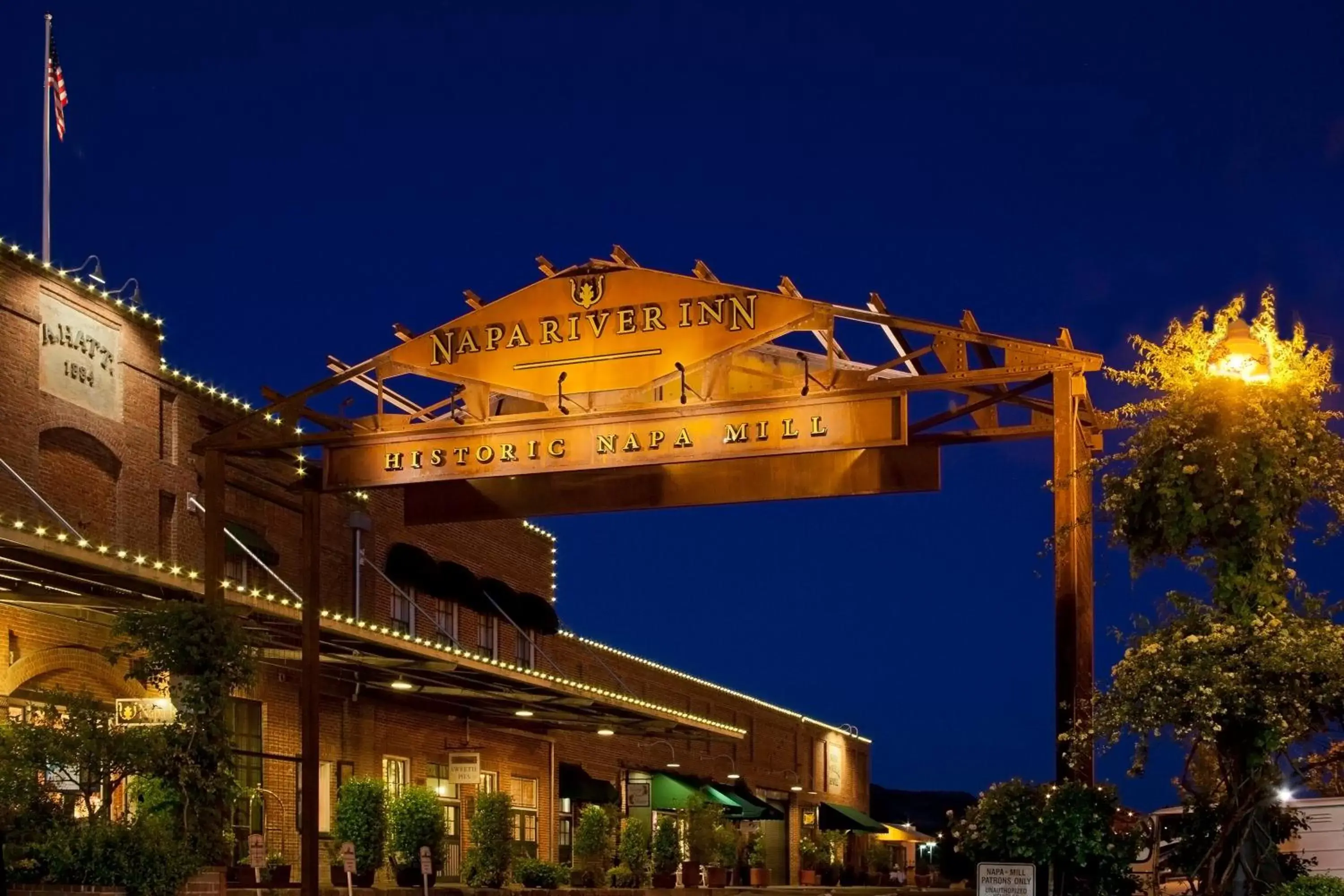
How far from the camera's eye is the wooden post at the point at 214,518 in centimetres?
2111

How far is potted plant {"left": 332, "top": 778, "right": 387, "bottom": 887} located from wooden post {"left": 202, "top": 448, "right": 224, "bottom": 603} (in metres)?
8.53

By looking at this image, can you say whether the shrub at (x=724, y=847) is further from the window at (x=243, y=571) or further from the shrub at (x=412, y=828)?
the window at (x=243, y=571)

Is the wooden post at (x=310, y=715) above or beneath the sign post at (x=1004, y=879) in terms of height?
above

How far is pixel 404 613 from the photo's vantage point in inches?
1380

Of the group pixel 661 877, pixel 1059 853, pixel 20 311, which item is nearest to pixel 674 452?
pixel 1059 853

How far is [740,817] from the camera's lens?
156 feet

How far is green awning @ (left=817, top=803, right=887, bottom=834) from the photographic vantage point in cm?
6012

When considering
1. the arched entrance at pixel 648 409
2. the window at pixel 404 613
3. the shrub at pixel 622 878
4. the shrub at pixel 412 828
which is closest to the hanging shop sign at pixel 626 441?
the arched entrance at pixel 648 409

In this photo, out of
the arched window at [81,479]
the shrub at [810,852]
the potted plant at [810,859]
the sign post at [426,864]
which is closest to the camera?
the arched window at [81,479]

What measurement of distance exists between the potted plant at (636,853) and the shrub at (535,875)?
13.0 feet

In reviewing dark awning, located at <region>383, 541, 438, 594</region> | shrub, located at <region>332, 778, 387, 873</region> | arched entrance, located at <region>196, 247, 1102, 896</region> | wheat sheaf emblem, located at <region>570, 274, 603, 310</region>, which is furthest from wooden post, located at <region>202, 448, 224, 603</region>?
dark awning, located at <region>383, 541, 438, 594</region>

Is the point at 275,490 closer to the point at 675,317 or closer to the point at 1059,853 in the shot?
the point at 675,317

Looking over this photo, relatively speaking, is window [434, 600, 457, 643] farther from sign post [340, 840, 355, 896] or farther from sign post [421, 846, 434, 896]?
sign post [340, 840, 355, 896]

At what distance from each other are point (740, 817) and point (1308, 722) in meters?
33.8
